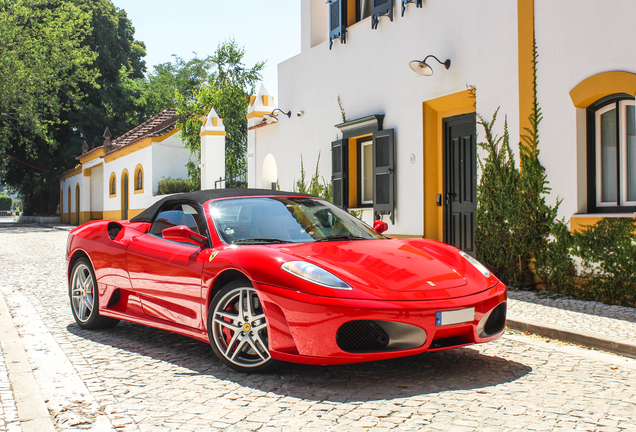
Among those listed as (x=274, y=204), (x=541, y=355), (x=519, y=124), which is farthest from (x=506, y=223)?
(x=274, y=204)

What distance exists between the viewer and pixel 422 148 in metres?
10.7

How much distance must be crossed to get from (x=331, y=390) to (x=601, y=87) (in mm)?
5319

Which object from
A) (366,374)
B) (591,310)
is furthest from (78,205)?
(366,374)

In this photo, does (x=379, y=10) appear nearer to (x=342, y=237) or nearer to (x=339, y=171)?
(x=339, y=171)

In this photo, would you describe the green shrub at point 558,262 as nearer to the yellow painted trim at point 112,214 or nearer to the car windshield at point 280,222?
the car windshield at point 280,222

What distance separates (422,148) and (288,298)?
7.26 meters

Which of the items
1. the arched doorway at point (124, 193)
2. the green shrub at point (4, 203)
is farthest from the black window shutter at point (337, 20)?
the green shrub at point (4, 203)

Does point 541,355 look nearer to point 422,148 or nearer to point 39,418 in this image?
point 39,418

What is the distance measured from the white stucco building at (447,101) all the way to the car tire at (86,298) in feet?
18.4

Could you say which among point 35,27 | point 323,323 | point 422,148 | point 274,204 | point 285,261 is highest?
point 35,27

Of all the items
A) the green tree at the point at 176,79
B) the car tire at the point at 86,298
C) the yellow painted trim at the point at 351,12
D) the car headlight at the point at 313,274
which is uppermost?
the green tree at the point at 176,79

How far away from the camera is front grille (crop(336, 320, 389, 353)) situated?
3.85m

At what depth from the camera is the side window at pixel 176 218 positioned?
5.23m

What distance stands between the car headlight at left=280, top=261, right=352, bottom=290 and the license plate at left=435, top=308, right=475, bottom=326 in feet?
1.99
